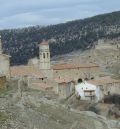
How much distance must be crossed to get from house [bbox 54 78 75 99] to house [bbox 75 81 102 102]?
2.99ft

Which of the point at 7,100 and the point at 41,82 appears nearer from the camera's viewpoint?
the point at 7,100

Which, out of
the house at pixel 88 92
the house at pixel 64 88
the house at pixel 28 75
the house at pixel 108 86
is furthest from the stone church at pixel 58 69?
the house at pixel 108 86

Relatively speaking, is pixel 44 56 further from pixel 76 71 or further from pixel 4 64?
pixel 4 64

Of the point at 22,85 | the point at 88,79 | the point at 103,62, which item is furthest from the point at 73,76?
the point at 103,62

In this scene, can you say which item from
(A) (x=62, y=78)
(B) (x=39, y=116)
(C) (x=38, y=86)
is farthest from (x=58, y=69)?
(B) (x=39, y=116)

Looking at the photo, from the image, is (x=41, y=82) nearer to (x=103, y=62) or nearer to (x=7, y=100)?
(x=7, y=100)

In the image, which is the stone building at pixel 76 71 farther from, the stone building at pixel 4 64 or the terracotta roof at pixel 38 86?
the stone building at pixel 4 64

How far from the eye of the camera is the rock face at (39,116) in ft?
128

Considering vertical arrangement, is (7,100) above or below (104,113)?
above

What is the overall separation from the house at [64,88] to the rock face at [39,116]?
65.9 ft

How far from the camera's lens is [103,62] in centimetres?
12544

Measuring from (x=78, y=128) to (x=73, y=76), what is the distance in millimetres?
44288

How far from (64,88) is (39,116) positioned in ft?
109

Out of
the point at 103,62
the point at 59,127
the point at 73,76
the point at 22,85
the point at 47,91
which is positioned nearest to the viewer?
the point at 59,127
